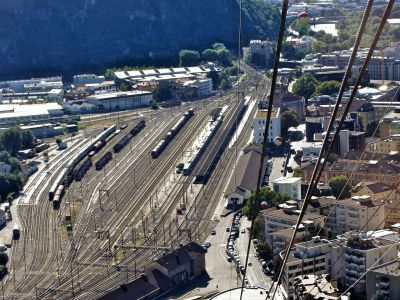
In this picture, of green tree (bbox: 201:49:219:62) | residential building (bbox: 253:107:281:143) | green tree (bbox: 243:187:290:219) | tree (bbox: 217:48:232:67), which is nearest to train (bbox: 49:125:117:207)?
residential building (bbox: 253:107:281:143)

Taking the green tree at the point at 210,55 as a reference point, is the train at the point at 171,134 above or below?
below

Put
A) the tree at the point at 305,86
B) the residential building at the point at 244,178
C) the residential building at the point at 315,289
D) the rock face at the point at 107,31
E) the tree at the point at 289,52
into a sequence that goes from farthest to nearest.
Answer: the rock face at the point at 107,31, the tree at the point at 289,52, the tree at the point at 305,86, the residential building at the point at 244,178, the residential building at the point at 315,289

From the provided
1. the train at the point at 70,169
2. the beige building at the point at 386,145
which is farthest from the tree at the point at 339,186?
the train at the point at 70,169

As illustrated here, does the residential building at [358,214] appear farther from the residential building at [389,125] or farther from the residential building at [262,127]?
the residential building at [262,127]

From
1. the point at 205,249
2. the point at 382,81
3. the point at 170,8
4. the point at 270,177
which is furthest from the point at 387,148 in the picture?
the point at 170,8

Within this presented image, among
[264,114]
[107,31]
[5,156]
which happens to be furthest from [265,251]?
[107,31]

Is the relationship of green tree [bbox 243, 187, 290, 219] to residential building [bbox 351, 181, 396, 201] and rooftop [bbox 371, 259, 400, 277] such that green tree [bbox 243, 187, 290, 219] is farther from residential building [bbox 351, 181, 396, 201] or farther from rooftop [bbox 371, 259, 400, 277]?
rooftop [bbox 371, 259, 400, 277]

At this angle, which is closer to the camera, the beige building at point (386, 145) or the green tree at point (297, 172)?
the green tree at point (297, 172)
